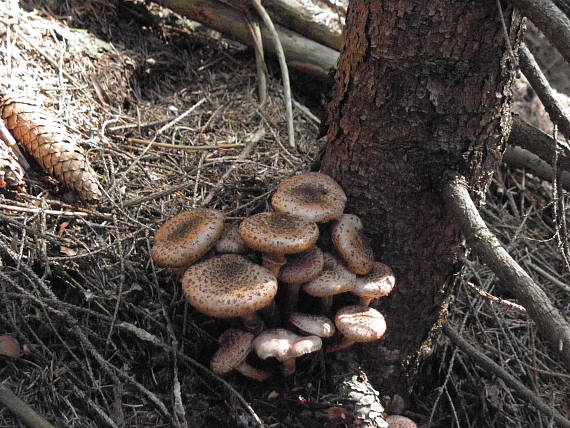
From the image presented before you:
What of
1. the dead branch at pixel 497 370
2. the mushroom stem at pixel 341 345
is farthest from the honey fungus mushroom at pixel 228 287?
the dead branch at pixel 497 370

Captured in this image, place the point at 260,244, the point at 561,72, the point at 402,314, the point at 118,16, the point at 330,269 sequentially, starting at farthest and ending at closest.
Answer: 1. the point at 561,72
2. the point at 118,16
3. the point at 402,314
4. the point at 330,269
5. the point at 260,244

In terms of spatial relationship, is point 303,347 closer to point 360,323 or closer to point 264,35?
point 360,323

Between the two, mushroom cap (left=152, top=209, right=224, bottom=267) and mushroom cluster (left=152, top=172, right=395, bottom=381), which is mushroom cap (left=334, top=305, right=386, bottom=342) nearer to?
mushroom cluster (left=152, top=172, right=395, bottom=381)

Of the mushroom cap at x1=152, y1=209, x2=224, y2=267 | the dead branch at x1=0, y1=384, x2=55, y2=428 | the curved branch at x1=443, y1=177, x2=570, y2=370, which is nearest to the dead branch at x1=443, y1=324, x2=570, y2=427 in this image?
the curved branch at x1=443, y1=177, x2=570, y2=370

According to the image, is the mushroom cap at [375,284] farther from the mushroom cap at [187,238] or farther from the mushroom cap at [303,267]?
the mushroom cap at [187,238]

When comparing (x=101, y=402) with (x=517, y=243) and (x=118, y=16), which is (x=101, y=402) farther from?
(x=118, y=16)

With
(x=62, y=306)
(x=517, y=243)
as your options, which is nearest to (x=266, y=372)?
(x=62, y=306)
